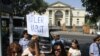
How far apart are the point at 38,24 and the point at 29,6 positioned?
49598 mm

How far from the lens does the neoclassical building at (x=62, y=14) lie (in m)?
144

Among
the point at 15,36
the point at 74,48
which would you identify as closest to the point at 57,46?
the point at 74,48

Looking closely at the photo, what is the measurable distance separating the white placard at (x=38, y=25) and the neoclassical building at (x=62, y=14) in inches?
5269

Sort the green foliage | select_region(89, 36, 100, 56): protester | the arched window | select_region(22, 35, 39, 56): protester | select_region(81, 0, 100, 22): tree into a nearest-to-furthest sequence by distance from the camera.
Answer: select_region(22, 35, 39, 56): protester < select_region(89, 36, 100, 56): protester < select_region(81, 0, 100, 22): tree < the green foliage < the arched window

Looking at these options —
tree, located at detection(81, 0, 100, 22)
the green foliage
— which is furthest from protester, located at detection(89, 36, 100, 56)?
the green foliage

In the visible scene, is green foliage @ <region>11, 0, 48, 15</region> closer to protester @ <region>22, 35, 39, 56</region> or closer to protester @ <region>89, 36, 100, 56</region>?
protester @ <region>89, 36, 100, 56</region>

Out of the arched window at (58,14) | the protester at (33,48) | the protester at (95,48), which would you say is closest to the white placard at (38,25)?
the protester at (33,48)

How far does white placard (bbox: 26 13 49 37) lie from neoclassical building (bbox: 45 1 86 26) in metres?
134

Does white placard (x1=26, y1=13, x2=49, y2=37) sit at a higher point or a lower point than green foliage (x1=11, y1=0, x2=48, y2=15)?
lower

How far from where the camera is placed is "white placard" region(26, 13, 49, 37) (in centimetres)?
834

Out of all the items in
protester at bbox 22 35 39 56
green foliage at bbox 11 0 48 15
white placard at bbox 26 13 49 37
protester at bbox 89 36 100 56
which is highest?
green foliage at bbox 11 0 48 15

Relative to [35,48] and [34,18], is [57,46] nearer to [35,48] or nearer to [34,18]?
[35,48]

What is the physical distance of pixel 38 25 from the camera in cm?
845

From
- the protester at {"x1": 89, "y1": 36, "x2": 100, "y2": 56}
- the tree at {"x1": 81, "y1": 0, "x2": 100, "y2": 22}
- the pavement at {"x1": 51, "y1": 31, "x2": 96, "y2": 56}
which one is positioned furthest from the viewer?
the tree at {"x1": 81, "y1": 0, "x2": 100, "y2": 22}
